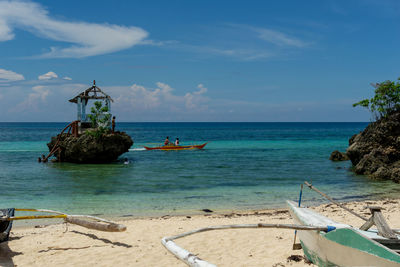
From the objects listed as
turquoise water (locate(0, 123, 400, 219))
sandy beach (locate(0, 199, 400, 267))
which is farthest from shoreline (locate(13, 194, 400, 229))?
sandy beach (locate(0, 199, 400, 267))

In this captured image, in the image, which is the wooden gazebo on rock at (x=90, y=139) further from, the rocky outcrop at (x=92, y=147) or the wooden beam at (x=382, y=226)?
the wooden beam at (x=382, y=226)

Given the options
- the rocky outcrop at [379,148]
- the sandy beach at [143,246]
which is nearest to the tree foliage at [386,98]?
the rocky outcrop at [379,148]

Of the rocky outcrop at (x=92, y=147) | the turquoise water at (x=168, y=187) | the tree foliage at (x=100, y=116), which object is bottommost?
the turquoise water at (x=168, y=187)

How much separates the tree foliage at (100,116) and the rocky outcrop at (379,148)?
64.2 feet

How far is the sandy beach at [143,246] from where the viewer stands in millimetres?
7438

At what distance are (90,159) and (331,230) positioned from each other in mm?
26124

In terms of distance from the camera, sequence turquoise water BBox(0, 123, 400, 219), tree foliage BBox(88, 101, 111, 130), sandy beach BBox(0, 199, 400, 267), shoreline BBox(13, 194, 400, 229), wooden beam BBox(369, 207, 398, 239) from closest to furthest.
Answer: wooden beam BBox(369, 207, 398, 239) < sandy beach BBox(0, 199, 400, 267) < shoreline BBox(13, 194, 400, 229) < turquoise water BBox(0, 123, 400, 219) < tree foliage BBox(88, 101, 111, 130)

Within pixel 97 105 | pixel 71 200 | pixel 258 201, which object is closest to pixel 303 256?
pixel 258 201

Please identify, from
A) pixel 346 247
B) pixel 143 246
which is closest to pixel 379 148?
pixel 143 246

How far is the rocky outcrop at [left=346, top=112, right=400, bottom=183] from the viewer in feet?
71.4

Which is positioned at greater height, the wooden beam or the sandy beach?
the wooden beam

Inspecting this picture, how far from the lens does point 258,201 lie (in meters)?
15.1

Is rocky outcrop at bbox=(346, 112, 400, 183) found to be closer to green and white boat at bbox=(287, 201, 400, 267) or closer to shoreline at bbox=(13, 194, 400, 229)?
shoreline at bbox=(13, 194, 400, 229)

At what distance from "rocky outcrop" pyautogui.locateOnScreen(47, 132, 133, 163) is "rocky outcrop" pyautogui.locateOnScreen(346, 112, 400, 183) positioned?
61.4ft
